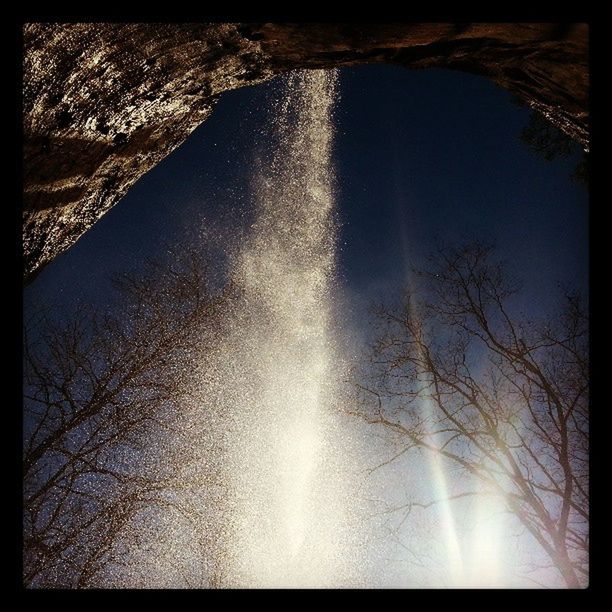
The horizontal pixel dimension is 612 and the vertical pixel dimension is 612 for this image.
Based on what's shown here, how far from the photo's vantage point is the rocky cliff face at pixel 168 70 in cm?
328

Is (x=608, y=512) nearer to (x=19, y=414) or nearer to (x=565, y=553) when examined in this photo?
(x=19, y=414)

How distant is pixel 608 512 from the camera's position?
99.7 inches

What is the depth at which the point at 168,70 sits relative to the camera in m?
4.00

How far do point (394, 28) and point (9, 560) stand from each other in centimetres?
446

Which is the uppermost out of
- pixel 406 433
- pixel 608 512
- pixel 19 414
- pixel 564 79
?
pixel 564 79

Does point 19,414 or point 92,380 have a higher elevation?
point 92,380

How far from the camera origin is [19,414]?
2539mm

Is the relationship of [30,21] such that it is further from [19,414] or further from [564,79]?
[564,79]

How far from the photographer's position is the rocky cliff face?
10.7 ft
